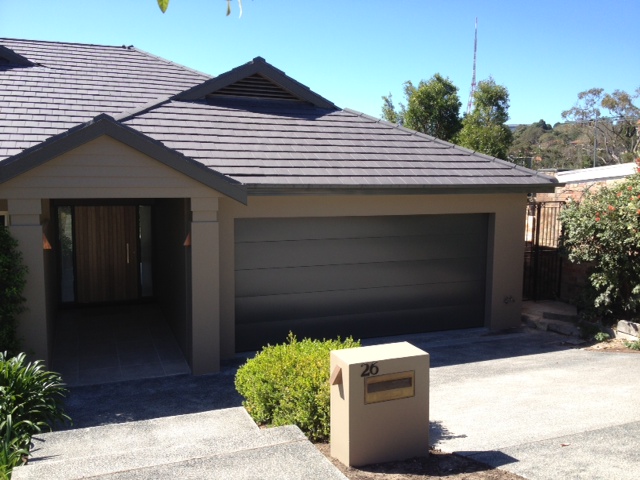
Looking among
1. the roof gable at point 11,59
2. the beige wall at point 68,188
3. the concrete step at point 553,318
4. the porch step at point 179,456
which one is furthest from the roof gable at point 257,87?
the porch step at point 179,456

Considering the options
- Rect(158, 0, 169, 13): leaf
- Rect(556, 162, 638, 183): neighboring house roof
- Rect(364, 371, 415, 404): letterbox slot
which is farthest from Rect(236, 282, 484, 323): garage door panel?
Rect(158, 0, 169, 13): leaf

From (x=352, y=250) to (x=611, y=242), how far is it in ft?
15.1

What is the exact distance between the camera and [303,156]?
10102mm

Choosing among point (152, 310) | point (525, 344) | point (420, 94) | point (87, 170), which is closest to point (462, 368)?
point (525, 344)

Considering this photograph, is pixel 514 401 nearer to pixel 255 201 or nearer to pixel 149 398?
pixel 149 398

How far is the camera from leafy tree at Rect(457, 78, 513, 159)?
882 inches

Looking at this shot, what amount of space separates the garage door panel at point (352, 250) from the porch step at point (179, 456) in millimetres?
4079

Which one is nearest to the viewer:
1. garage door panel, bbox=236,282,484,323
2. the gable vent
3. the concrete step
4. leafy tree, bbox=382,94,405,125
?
garage door panel, bbox=236,282,484,323

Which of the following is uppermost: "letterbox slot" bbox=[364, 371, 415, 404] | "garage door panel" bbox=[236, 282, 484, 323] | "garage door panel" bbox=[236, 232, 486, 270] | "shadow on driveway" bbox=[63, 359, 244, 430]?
"garage door panel" bbox=[236, 232, 486, 270]

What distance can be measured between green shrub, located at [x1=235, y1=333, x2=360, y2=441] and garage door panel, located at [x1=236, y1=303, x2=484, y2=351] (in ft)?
10.9

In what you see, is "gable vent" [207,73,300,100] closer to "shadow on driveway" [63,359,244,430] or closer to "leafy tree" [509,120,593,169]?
"shadow on driveway" [63,359,244,430]

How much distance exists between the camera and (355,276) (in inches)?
407

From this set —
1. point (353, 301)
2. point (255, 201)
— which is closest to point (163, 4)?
point (255, 201)

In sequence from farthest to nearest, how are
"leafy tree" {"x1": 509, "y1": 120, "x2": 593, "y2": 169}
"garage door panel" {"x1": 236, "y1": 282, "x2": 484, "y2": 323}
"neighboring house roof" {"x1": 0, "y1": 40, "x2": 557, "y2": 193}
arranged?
"leafy tree" {"x1": 509, "y1": 120, "x2": 593, "y2": 169}, "garage door panel" {"x1": 236, "y1": 282, "x2": 484, "y2": 323}, "neighboring house roof" {"x1": 0, "y1": 40, "x2": 557, "y2": 193}
